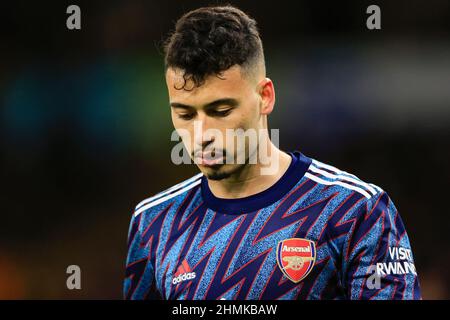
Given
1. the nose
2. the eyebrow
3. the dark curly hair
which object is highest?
the dark curly hair

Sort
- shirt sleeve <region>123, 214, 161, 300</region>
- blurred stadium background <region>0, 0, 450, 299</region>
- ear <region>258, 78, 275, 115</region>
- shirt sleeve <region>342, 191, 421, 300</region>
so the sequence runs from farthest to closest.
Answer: blurred stadium background <region>0, 0, 450, 299</region>
shirt sleeve <region>123, 214, 161, 300</region>
ear <region>258, 78, 275, 115</region>
shirt sleeve <region>342, 191, 421, 300</region>

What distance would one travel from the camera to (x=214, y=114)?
2.99 m

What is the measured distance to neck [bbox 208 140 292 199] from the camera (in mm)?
3191

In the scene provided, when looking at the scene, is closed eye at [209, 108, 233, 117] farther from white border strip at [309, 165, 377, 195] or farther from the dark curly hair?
white border strip at [309, 165, 377, 195]

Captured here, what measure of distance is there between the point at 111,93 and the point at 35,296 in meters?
1.92

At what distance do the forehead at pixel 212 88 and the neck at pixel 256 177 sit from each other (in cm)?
37

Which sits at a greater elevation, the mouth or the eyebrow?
the eyebrow

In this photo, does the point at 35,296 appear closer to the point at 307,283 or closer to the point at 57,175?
the point at 57,175

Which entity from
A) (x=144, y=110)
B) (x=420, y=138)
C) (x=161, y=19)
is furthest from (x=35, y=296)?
(x=420, y=138)

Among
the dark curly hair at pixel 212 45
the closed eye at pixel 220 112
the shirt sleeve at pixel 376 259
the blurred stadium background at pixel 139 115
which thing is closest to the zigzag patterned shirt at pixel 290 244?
the shirt sleeve at pixel 376 259

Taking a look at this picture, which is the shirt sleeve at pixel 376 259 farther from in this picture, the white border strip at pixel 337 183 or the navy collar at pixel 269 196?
the navy collar at pixel 269 196

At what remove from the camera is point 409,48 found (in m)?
6.74

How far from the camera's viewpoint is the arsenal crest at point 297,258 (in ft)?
A: 9.70

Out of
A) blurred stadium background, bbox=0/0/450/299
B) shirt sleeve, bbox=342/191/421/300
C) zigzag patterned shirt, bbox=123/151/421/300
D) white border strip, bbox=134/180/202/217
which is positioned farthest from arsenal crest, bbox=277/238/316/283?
blurred stadium background, bbox=0/0/450/299
